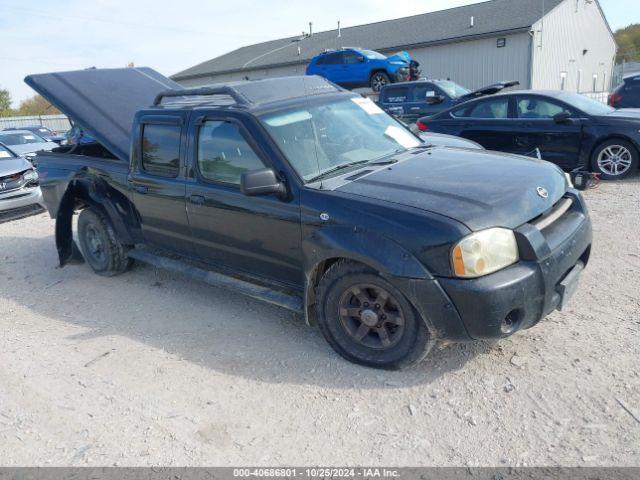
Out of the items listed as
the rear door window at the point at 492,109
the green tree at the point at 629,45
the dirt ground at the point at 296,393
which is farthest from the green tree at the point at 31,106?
the green tree at the point at 629,45

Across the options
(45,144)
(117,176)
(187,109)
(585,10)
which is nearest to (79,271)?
(117,176)

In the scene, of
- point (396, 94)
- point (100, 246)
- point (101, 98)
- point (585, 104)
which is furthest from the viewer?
point (396, 94)

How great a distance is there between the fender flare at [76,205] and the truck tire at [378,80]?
14299 millimetres

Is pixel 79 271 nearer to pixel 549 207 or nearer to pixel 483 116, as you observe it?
pixel 549 207

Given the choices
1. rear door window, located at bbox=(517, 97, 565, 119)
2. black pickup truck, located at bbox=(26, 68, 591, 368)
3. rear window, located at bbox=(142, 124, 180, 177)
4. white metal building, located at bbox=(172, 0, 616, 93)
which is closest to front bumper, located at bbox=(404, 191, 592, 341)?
black pickup truck, located at bbox=(26, 68, 591, 368)

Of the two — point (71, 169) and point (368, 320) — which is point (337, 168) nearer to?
point (368, 320)

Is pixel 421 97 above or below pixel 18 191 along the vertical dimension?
above

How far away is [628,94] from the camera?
12445 mm

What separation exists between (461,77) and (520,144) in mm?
17897

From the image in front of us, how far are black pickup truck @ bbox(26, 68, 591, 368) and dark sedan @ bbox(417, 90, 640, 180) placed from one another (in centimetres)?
Result: 471

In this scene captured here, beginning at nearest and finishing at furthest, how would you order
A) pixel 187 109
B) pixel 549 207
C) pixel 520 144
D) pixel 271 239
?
pixel 549 207, pixel 271 239, pixel 187 109, pixel 520 144

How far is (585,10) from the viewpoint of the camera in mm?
29047

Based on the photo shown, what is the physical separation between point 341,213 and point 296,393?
1.18m

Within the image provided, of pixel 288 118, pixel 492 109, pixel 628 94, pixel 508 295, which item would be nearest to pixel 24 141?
pixel 492 109
